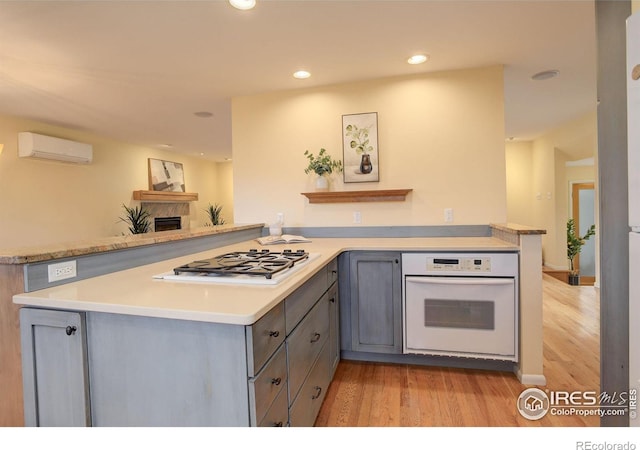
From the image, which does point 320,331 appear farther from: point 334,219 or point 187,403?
point 334,219

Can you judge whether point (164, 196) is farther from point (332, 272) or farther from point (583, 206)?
point (583, 206)

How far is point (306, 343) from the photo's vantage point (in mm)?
1535

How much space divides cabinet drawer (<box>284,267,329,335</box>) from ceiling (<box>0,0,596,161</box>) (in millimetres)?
1587

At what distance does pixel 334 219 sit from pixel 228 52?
1629mm

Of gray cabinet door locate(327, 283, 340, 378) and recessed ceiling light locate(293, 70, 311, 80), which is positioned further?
recessed ceiling light locate(293, 70, 311, 80)

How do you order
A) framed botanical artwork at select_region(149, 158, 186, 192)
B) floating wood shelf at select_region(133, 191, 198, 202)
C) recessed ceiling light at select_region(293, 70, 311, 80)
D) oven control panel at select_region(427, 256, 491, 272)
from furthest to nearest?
framed botanical artwork at select_region(149, 158, 186, 192)
floating wood shelf at select_region(133, 191, 198, 202)
recessed ceiling light at select_region(293, 70, 311, 80)
oven control panel at select_region(427, 256, 491, 272)

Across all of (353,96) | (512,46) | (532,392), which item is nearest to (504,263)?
(532,392)

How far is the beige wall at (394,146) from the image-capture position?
274 centimetres

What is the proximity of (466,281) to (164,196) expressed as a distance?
18.7ft

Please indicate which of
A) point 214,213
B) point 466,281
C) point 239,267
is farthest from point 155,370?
point 214,213

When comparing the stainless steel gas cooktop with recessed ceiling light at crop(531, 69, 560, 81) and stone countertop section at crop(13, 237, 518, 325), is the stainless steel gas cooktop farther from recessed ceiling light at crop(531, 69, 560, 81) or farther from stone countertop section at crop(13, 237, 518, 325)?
recessed ceiling light at crop(531, 69, 560, 81)

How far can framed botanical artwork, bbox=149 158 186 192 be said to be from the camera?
6074mm

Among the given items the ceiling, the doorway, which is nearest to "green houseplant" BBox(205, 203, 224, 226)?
the ceiling

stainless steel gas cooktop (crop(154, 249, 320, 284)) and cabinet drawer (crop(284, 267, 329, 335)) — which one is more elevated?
stainless steel gas cooktop (crop(154, 249, 320, 284))
